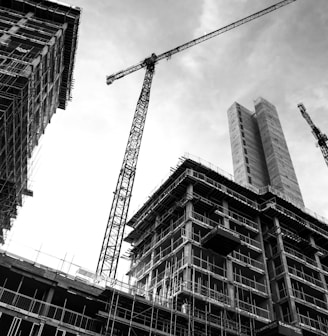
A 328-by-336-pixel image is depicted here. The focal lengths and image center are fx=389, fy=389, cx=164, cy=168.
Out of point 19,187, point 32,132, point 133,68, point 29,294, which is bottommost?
point 29,294

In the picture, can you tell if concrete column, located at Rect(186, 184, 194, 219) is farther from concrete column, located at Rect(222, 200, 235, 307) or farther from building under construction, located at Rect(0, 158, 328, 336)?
concrete column, located at Rect(222, 200, 235, 307)

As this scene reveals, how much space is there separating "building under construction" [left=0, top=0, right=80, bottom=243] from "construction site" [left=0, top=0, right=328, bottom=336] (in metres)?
0.14

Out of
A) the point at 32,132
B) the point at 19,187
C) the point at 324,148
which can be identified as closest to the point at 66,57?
the point at 32,132

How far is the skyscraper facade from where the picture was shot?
3125 inches

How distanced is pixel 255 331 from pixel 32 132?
106 feet

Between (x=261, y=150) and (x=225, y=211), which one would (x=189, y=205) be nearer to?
(x=225, y=211)

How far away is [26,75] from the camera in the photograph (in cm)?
3578

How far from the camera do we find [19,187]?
43.5 m

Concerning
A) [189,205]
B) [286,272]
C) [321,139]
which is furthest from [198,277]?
[321,139]

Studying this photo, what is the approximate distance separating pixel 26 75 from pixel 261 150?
63389mm

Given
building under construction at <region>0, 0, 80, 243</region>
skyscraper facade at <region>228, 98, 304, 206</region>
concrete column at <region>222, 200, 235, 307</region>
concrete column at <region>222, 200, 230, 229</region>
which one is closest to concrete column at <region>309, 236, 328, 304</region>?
concrete column at <region>222, 200, 230, 229</region>

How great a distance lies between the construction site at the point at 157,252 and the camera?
1234 inches

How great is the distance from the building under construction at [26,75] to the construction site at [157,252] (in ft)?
0.46

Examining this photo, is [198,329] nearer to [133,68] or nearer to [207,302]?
[207,302]
